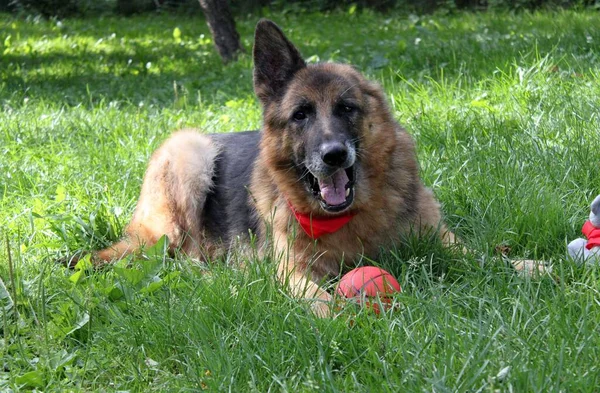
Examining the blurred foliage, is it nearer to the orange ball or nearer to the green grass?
the green grass

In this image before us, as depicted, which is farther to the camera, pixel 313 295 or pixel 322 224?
pixel 322 224

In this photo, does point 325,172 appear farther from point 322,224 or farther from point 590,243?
point 590,243

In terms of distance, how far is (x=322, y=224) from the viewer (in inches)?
153

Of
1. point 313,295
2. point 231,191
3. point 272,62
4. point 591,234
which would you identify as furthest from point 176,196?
point 591,234

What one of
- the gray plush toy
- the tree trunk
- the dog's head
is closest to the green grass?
the gray plush toy

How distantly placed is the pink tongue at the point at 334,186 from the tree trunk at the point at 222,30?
21.9 feet

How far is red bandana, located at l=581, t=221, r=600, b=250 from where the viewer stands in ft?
10.9

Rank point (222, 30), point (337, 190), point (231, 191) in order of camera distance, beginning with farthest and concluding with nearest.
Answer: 1. point (222, 30)
2. point (231, 191)
3. point (337, 190)

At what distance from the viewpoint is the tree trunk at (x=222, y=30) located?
10258 mm

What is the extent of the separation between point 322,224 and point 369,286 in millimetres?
736

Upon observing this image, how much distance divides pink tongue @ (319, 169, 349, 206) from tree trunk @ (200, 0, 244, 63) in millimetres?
6673

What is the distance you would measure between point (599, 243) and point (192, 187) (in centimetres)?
259

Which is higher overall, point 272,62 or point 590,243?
point 272,62

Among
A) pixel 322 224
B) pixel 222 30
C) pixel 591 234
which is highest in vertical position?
pixel 591 234
